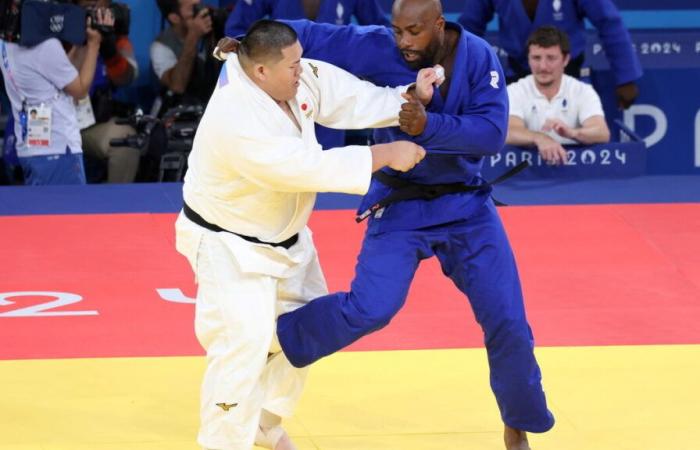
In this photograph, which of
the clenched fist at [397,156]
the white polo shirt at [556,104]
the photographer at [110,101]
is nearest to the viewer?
the clenched fist at [397,156]

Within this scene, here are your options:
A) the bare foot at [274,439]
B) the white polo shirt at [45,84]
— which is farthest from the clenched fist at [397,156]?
the white polo shirt at [45,84]

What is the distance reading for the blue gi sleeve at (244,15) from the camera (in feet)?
31.0

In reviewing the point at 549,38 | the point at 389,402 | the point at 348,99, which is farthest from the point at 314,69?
the point at 549,38

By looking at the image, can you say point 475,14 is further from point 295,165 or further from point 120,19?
point 295,165

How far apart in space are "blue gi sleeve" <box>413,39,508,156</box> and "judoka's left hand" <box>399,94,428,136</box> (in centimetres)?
4

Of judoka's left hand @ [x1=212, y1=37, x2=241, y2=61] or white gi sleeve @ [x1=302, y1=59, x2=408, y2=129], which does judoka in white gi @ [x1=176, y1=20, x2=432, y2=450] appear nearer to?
white gi sleeve @ [x1=302, y1=59, x2=408, y2=129]

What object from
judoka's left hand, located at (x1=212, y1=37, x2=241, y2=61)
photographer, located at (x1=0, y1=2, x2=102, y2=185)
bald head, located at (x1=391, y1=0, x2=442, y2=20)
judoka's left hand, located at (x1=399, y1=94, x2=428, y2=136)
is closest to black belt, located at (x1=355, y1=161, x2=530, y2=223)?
→ judoka's left hand, located at (x1=399, y1=94, x2=428, y2=136)

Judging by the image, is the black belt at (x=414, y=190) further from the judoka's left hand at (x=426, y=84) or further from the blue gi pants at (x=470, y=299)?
the judoka's left hand at (x=426, y=84)

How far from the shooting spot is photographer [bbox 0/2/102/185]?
8992 mm

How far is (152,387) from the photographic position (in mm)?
5906

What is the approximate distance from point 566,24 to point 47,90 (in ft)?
10.5

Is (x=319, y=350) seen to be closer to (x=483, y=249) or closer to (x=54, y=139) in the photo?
(x=483, y=249)

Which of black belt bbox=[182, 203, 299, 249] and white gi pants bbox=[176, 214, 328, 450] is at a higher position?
black belt bbox=[182, 203, 299, 249]

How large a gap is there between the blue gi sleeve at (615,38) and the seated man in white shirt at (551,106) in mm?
484
